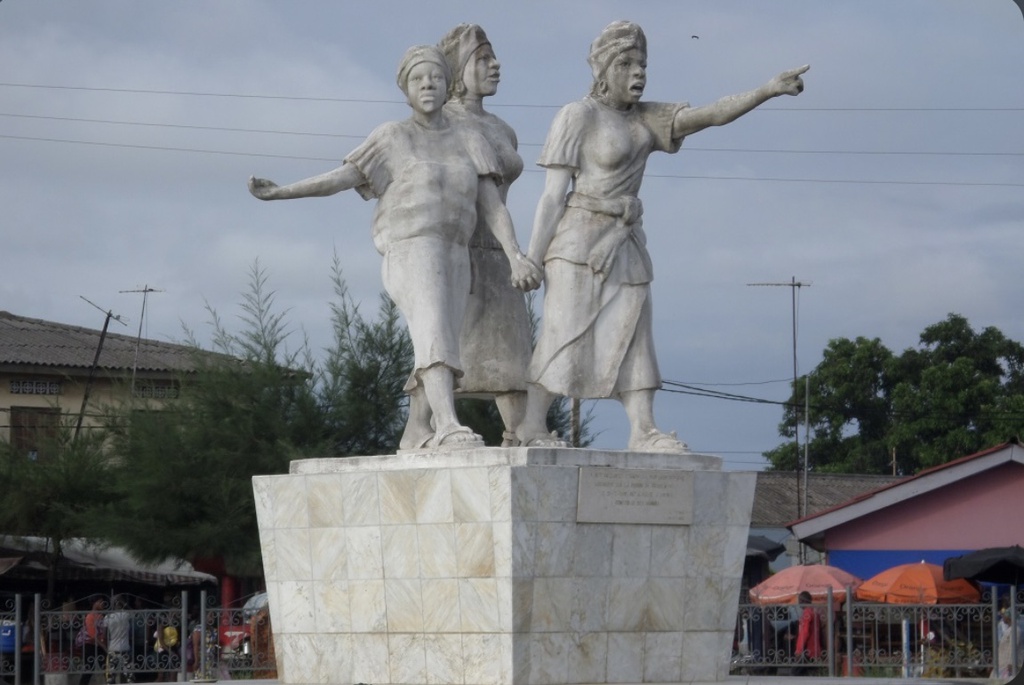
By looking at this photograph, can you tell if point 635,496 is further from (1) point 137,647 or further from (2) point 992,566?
(1) point 137,647

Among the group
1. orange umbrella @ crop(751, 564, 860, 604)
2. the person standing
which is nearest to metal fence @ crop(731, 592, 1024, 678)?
orange umbrella @ crop(751, 564, 860, 604)

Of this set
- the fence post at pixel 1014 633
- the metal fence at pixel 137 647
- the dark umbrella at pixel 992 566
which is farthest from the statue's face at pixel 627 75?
the dark umbrella at pixel 992 566

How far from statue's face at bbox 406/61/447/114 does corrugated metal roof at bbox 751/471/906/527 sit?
95.0 feet

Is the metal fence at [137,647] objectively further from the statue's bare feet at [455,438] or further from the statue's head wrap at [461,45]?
the statue's head wrap at [461,45]

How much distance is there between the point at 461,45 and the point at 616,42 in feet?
3.81

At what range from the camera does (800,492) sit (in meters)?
42.0

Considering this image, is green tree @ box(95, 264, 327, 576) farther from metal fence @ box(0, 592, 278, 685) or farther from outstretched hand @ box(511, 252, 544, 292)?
outstretched hand @ box(511, 252, 544, 292)

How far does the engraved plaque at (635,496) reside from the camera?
471 inches

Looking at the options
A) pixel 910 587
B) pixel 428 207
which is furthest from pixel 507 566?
pixel 910 587

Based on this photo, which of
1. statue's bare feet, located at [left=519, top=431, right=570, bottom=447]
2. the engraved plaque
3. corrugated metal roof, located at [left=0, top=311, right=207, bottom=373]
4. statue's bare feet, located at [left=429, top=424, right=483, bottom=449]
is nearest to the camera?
the engraved plaque

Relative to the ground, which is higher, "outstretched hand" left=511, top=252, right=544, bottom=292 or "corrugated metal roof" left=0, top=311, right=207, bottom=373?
"corrugated metal roof" left=0, top=311, right=207, bottom=373

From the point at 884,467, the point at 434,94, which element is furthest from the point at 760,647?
the point at 884,467

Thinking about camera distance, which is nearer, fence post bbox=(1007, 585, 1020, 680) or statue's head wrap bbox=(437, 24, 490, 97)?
statue's head wrap bbox=(437, 24, 490, 97)

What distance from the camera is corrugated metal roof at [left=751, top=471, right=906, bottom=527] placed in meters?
42.0
